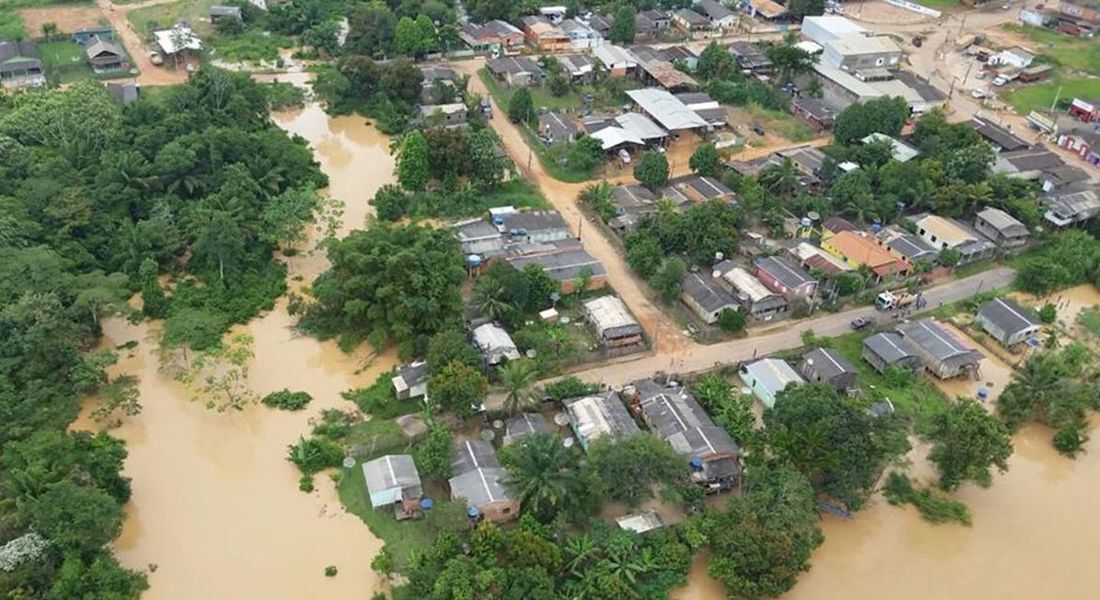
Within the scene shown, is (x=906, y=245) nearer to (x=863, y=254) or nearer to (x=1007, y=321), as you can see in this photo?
(x=863, y=254)

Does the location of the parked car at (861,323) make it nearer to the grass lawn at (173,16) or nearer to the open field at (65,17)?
the grass lawn at (173,16)

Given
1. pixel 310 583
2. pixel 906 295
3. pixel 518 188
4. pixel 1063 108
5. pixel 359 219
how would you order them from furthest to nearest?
1. pixel 1063 108
2. pixel 518 188
3. pixel 359 219
4. pixel 906 295
5. pixel 310 583

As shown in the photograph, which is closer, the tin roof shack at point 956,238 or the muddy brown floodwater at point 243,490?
the muddy brown floodwater at point 243,490

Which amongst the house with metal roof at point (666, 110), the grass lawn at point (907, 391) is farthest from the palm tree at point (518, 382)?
the house with metal roof at point (666, 110)

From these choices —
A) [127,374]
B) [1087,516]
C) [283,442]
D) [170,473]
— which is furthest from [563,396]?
[1087,516]

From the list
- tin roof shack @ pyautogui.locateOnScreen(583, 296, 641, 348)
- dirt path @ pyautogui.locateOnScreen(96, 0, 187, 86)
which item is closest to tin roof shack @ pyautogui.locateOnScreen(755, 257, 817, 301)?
tin roof shack @ pyautogui.locateOnScreen(583, 296, 641, 348)

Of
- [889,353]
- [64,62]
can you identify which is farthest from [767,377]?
[64,62]

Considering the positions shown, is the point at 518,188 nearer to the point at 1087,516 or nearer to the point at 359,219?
the point at 359,219
